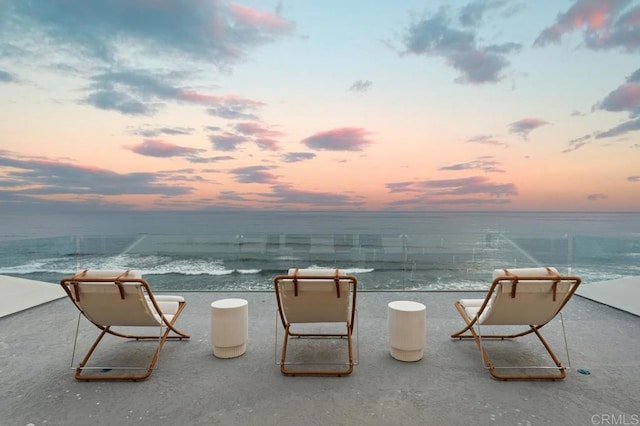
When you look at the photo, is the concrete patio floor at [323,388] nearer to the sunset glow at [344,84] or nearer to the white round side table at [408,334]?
the white round side table at [408,334]

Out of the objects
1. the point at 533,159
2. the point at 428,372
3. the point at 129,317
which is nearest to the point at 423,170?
the point at 533,159

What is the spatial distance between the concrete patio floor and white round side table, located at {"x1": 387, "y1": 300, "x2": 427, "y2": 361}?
0.09 m

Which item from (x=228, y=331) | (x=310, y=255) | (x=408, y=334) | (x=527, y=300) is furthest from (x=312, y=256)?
(x=527, y=300)

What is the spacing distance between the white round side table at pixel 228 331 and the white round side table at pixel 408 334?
1249 mm

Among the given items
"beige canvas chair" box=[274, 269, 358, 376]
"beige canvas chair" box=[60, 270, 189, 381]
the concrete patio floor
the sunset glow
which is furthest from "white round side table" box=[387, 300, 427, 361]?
the sunset glow

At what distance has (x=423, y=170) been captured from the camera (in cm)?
1088

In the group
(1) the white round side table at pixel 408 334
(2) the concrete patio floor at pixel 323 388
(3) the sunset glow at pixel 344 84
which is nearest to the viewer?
(2) the concrete patio floor at pixel 323 388

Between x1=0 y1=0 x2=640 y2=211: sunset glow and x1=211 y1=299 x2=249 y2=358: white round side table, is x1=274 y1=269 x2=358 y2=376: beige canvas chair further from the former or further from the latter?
x1=0 y1=0 x2=640 y2=211: sunset glow

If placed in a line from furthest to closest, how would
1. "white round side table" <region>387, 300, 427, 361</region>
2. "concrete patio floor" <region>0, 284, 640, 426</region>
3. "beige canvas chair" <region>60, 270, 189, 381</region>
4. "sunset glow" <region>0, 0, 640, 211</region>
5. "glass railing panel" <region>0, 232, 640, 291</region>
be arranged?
"sunset glow" <region>0, 0, 640, 211</region>
"glass railing panel" <region>0, 232, 640, 291</region>
"white round side table" <region>387, 300, 427, 361</region>
"beige canvas chair" <region>60, 270, 189, 381</region>
"concrete patio floor" <region>0, 284, 640, 426</region>

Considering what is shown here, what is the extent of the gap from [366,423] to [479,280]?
4.84m

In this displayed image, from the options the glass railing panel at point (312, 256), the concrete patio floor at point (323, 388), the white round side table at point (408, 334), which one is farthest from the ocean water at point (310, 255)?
the white round side table at point (408, 334)

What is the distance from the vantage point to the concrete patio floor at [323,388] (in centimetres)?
210

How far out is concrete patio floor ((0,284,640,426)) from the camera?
2.10 metres

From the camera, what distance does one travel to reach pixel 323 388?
8.10 ft
